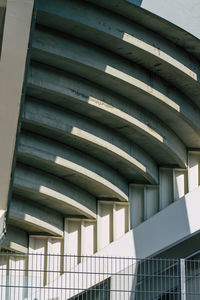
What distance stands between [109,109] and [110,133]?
1899mm

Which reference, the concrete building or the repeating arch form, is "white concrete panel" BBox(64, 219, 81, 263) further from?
the repeating arch form

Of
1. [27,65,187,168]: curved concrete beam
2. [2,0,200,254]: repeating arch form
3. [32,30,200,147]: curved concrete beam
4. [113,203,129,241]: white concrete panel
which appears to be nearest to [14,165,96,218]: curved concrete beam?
[2,0,200,254]: repeating arch form

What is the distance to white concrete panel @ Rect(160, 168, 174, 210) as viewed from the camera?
21942 mm

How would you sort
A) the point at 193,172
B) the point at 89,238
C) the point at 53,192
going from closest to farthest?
the point at 53,192 < the point at 193,172 < the point at 89,238

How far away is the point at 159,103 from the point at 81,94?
2.30 meters


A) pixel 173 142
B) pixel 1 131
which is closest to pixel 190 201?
pixel 173 142

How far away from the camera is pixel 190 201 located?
20.3m

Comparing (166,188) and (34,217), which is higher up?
(166,188)

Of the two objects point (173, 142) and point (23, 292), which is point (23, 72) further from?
point (173, 142)

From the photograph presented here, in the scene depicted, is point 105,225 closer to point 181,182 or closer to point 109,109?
point 181,182

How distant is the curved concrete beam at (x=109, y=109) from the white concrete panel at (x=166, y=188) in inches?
25.6

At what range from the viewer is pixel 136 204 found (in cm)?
2216

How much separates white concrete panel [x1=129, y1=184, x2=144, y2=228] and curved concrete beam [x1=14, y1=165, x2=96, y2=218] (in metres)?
1.28

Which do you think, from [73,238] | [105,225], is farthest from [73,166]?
[73,238]
